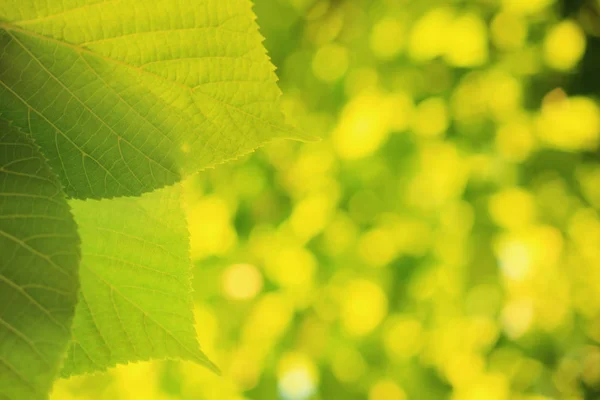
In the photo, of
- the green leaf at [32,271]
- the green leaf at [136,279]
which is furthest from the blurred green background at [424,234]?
the green leaf at [32,271]

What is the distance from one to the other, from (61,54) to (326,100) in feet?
6.55

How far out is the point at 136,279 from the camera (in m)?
0.38

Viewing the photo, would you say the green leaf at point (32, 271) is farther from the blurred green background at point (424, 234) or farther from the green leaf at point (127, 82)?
the blurred green background at point (424, 234)

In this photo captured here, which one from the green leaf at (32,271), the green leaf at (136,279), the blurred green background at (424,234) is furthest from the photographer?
the blurred green background at (424,234)

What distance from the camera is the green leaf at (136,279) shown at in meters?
0.37

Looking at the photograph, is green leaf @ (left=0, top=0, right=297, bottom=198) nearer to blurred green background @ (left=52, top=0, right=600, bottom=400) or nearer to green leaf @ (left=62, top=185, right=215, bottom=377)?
green leaf @ (left=62, top=185, right=215, bottom=377)

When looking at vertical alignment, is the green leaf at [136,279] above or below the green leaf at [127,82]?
below

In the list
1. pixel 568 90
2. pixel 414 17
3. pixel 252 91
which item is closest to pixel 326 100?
pixel 414 17

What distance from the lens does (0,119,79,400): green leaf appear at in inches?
9.4

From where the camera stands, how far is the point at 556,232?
1.91 meters

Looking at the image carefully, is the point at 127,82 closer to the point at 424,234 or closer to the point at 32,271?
the point at 32,271

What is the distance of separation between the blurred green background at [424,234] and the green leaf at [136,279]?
1.56 metres

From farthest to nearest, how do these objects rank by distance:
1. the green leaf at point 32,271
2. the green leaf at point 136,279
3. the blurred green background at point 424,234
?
the blurred green background at point 424,234 → the green leaf at point 136,279 → the green leaf at point 32,271

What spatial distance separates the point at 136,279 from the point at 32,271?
137 millimetres
